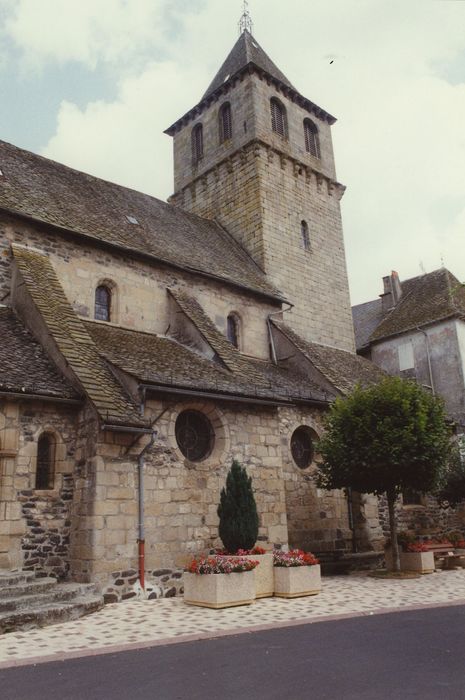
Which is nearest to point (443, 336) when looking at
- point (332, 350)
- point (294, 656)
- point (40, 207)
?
point (332, 350)

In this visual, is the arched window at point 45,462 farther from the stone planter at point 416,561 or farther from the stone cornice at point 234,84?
the stone cornice at point 234,84

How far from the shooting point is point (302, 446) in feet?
55.7

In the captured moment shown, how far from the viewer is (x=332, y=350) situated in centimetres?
2316

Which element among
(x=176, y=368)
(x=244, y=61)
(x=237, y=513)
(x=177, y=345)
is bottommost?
(x=237, y=513)

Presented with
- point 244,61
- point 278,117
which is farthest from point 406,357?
point 244,61

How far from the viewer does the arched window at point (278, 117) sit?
2598 centimetres

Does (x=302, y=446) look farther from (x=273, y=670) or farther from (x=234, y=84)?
(x=234, y=84)

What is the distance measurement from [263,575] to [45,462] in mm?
4686

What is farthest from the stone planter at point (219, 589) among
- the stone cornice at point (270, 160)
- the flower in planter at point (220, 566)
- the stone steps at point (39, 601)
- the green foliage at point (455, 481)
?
the stone cornice at point (270, 160)

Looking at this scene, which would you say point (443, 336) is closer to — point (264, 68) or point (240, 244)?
point (240, 244)

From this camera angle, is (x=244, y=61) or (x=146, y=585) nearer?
(x=146, y=585)

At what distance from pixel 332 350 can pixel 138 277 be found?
9.22 metres

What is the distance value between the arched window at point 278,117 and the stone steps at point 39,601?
2125cm

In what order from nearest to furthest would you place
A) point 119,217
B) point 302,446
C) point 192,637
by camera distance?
point 192,637, point 302,446, point 119,217
